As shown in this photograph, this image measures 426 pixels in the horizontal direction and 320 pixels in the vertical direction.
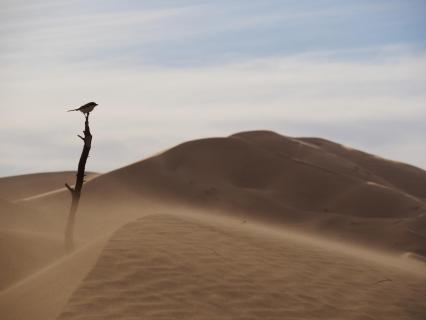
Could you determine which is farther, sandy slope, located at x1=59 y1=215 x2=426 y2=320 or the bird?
the bird

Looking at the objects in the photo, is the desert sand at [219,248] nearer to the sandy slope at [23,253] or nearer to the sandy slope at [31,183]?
the sandy slope at [23,253]

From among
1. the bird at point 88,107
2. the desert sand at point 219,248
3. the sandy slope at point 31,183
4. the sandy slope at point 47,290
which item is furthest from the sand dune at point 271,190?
the sandy slope at point 47,290

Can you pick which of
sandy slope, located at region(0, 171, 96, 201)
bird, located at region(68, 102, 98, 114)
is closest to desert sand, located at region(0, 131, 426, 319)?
bird, located at region(68, 102, 98, 114)

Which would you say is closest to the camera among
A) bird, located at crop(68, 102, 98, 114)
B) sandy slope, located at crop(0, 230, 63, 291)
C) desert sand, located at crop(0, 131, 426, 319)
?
desert sand, located at crop(0, 131, 426, 319)

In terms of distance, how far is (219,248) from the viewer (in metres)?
11.8

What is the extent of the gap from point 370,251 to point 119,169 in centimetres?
1241

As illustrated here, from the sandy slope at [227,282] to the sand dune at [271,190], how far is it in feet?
24.2

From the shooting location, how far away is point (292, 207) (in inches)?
920

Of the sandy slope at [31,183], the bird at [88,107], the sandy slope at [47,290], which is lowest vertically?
the sandy slope at [47,290]

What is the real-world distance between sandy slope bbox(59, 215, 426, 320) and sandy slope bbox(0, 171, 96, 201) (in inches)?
699

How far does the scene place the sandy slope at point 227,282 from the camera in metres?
8.65

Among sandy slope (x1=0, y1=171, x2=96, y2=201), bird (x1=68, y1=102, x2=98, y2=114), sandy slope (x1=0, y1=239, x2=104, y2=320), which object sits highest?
bird (x1=68, y1=102, x2=98, y2=114)

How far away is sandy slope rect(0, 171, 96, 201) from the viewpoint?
31.3 metres

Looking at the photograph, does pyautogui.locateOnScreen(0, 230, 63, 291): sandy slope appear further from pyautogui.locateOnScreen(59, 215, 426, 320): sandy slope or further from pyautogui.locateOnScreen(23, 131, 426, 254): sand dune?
pyautogui.locateOnScreen(23, 131, 426, 254): sand dune
